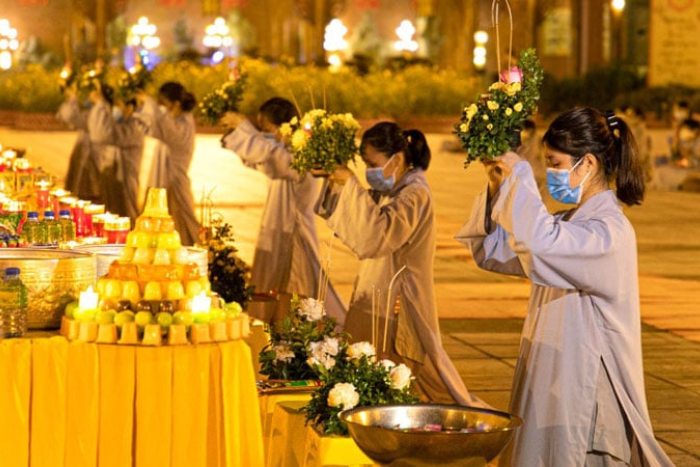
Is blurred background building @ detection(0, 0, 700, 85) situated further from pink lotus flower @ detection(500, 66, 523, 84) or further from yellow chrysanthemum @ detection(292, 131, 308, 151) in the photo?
pink lotus flower @ detection(500, 66, 523, 84)

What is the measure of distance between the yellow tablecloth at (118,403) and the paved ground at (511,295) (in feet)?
8.95

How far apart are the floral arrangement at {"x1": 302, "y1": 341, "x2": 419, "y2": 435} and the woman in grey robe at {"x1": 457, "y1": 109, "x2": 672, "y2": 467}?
45 centimetres

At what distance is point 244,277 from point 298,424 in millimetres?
3481

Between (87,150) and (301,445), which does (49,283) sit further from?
(87,150)

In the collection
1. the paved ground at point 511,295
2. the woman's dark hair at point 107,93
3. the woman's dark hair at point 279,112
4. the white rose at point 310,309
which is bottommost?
the paved ground at point 511,295

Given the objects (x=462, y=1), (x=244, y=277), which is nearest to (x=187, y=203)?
(x=244, y=277)

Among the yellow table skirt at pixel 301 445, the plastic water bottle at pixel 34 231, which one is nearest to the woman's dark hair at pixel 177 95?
the plastic water bottle at pixel 34 231

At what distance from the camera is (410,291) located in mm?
7352

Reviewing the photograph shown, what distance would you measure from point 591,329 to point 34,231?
274cm

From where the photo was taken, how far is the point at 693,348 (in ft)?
31.9

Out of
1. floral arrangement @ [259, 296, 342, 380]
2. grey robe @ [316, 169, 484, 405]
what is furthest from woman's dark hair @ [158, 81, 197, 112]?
floral arrangement @ [259, 296, 342, 380]

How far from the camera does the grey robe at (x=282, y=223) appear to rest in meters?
9.76

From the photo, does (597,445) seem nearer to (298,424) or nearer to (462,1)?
(298,424)

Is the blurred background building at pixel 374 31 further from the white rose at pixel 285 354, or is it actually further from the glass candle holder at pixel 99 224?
the white rose at pixel 285 354
